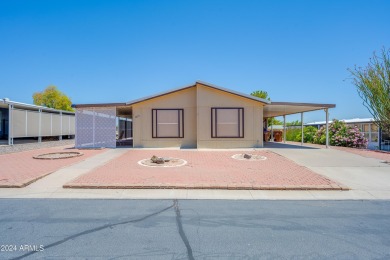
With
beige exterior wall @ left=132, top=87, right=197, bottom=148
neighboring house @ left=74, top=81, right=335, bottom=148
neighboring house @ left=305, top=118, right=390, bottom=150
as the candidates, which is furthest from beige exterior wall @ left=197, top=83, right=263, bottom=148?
neighboring house @ left=305, top=118, right=390, bottom=150

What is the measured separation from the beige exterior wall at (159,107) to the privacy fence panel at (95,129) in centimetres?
182

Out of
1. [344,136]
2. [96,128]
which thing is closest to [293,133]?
[344,136]

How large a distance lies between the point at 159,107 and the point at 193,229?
11359 millimetres

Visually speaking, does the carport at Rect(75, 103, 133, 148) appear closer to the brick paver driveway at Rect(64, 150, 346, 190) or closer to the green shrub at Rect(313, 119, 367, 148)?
the brick paver driveway at Rect(64, 150, 346, 190)

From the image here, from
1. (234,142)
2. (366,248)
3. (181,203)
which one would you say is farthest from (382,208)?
(234,142)

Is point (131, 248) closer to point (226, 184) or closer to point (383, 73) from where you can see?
point (226, 184)

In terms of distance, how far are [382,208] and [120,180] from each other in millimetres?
6128

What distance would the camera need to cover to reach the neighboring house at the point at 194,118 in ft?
46.3

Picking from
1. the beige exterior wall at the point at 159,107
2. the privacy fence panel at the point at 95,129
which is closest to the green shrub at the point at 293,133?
the beige exterior wall at the point at 159,107

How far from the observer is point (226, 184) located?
615 centimetres

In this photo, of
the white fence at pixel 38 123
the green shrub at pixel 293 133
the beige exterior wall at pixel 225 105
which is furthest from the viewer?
the green shrub at pixel 293 133

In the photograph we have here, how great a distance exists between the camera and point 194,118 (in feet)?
48.0

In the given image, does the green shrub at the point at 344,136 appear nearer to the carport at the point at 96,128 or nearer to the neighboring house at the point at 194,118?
the neighboring house at the point at 194,118

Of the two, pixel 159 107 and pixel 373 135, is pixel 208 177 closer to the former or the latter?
pixel 159 107
